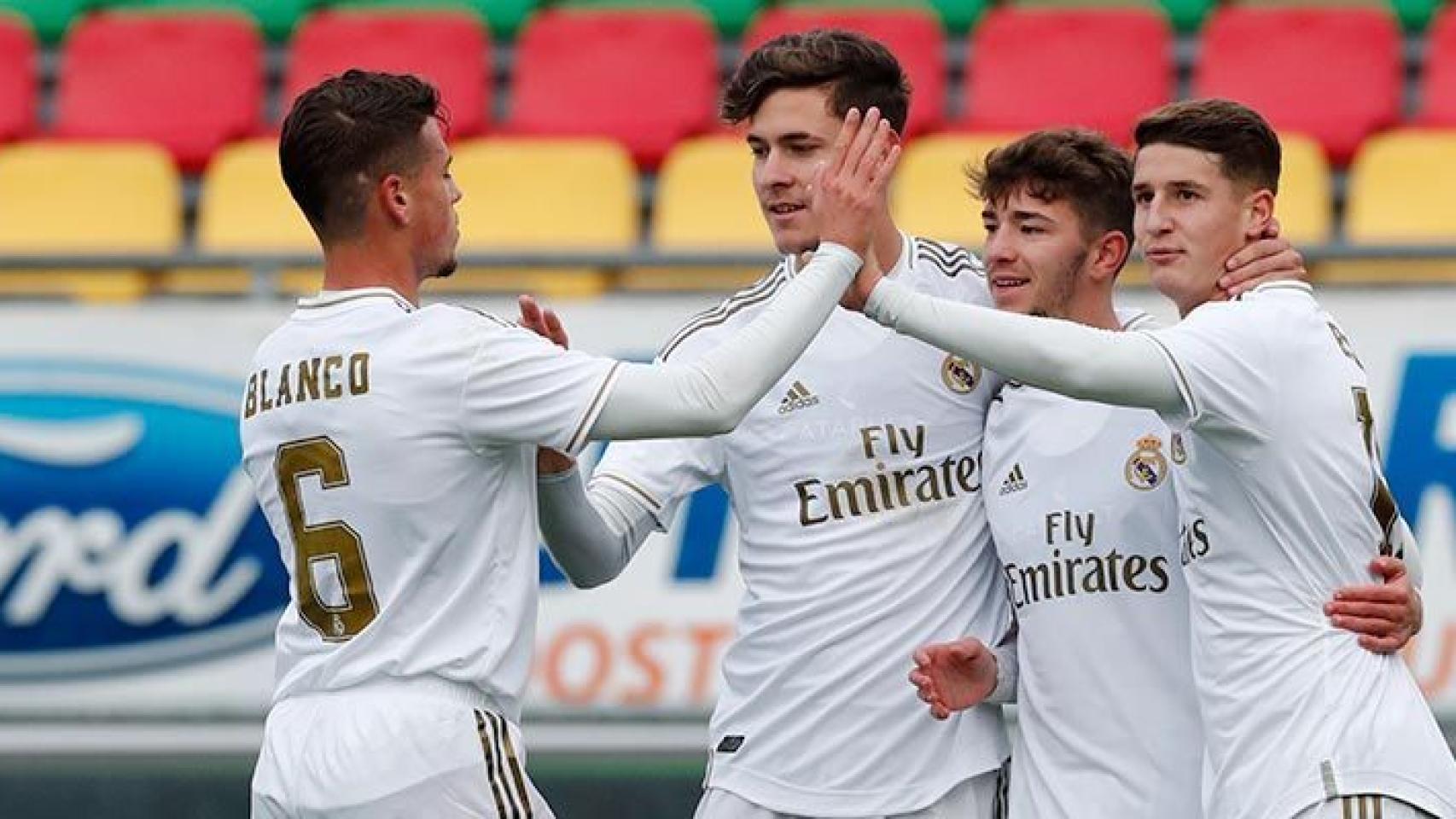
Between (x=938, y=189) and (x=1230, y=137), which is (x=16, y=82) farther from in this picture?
(x=1230, y=137)

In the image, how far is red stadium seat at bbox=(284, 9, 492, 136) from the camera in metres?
11.2

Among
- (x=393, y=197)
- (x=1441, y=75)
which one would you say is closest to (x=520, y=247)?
(x=1441, y=75)

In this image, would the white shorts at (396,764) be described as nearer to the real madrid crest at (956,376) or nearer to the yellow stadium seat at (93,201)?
the real madrid crest at (956,376)

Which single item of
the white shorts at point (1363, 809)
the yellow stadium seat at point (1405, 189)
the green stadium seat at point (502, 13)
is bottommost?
the white shorts at point (1363, 809)

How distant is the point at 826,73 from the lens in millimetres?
5461

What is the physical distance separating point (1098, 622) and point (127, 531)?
4.01 m

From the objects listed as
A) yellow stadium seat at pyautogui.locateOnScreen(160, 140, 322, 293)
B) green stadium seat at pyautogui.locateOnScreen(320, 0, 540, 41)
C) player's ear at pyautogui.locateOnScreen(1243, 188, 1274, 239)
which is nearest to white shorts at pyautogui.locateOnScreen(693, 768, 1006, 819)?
player's ear at pyautogui.locateOnScreen(1243, 188, 1274, 239)

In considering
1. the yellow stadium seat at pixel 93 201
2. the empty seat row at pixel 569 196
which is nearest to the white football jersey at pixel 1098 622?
the empty seat row at pixel 569 196

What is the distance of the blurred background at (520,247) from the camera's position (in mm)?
8195

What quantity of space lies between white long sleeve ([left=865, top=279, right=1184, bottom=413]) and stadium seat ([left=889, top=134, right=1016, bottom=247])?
15.4ft

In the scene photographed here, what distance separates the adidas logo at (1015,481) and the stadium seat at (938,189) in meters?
4.16

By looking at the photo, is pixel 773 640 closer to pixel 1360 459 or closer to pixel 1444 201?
A: pixel 1360 459

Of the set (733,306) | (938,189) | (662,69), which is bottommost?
(733,306)

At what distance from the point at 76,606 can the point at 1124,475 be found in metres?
4.15
